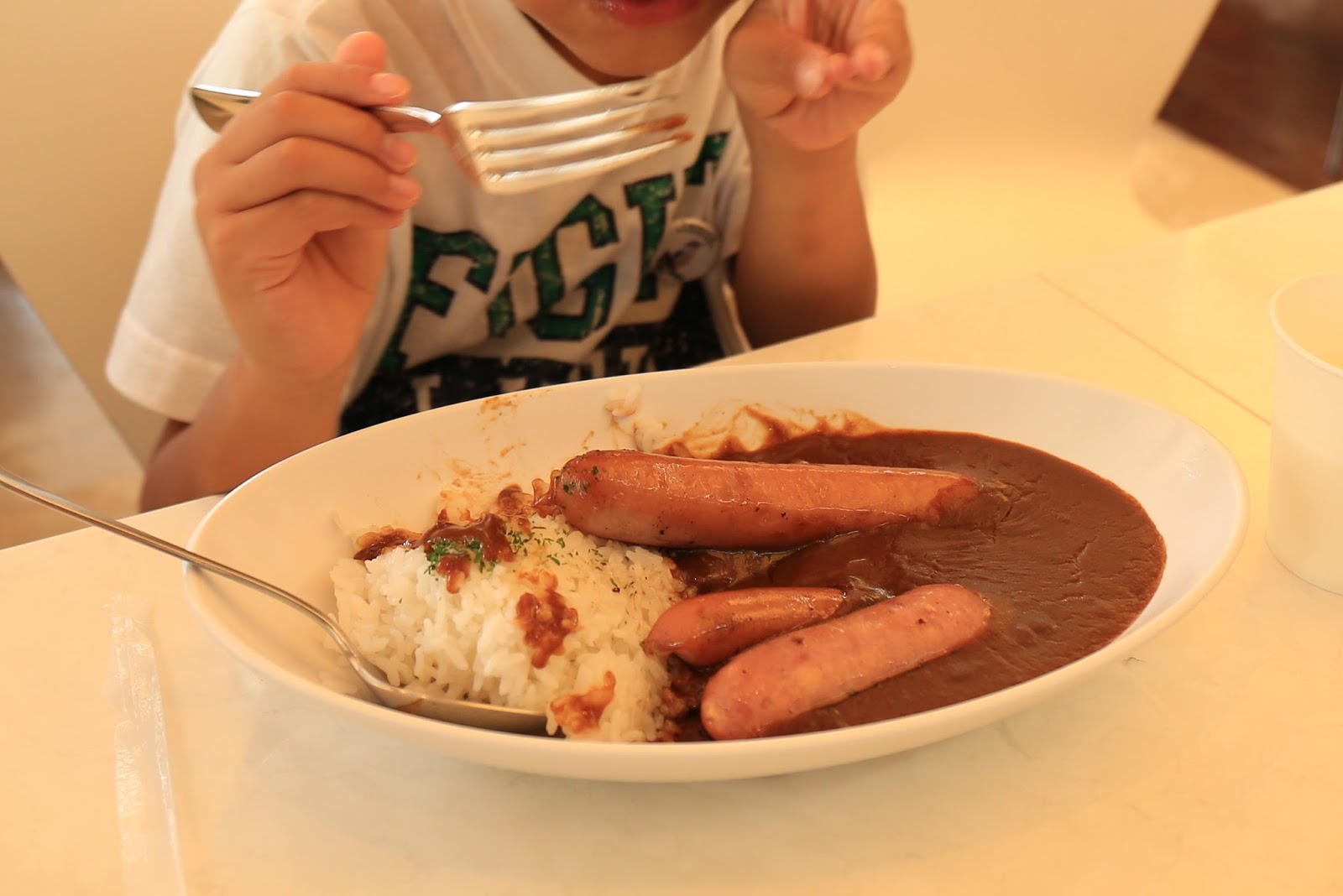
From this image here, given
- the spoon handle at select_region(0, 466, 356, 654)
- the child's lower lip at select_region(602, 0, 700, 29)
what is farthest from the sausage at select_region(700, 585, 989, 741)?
the child's lower lip at select_region(602, 0, 700, 29)

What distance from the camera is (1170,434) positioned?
103 cm

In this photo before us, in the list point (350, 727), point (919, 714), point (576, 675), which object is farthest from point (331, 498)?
point (919, 714)

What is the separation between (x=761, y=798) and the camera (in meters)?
0.84

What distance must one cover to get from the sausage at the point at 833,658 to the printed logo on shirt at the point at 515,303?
865 mm

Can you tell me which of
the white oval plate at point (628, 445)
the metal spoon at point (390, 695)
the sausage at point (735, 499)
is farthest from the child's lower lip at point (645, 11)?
the metal spoon at point (390, 695)

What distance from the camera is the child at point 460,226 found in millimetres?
1053

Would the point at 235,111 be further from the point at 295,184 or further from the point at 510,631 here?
the point at 510,631

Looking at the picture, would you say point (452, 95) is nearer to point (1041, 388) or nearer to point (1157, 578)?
point (1041, 388)

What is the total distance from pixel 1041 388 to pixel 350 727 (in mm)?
814

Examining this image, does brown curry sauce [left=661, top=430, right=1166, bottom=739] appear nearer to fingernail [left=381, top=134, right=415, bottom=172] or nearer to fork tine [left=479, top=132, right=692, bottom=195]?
fork tine [left=479, top=132, right=692, bottom=195]

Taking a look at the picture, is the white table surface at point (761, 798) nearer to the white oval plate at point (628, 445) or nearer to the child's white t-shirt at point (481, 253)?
the white oval plate at point (628, 445)

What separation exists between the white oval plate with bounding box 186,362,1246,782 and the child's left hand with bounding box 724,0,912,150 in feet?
1.17

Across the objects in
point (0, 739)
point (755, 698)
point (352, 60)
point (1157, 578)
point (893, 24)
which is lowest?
point (0, 739)

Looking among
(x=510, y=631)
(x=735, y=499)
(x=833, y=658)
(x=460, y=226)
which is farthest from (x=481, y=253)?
(x=833, y=658)
